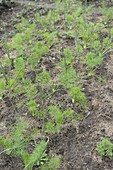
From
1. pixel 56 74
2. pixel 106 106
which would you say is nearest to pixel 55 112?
pixel 106 106

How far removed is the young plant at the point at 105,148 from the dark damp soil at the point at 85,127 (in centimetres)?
5

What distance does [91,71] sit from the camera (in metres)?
3.92

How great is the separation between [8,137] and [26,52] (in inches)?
58.7

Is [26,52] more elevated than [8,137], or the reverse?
[26,52]

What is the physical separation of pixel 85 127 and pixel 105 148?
39 centimetres

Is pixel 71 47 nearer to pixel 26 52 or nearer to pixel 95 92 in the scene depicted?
pixel 26 52

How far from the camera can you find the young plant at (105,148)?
115 inches

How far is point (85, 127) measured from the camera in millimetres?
Result: 3285

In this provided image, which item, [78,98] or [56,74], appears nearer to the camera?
[78,98]

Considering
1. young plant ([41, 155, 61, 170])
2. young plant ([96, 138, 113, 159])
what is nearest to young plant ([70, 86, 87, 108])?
young plant ([96, 138, 113, 159])

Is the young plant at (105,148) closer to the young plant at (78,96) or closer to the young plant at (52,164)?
the young plant at (52,164)

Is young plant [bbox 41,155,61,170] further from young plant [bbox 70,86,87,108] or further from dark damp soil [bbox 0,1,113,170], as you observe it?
young plant [bbox 70,86,87,108]

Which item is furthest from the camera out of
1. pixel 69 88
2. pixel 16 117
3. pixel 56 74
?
pixel 56 74

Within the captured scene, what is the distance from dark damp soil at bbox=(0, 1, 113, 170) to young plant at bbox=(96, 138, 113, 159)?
45mm
